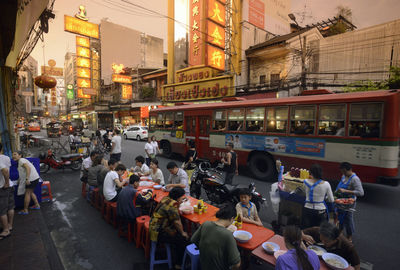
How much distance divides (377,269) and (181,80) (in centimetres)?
2390

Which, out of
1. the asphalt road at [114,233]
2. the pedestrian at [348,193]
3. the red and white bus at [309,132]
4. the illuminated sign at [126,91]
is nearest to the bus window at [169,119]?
the red and white bus at [309,132]

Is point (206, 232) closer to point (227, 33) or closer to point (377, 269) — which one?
point (377, 269)

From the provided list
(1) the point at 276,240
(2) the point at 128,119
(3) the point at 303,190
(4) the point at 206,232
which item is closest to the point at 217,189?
(3) the point at 303,190

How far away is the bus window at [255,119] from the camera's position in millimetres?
8987

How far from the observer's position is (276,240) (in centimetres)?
316

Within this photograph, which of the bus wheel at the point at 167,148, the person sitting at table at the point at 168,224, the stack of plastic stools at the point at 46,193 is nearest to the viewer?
the person sitting at table at the point at 168,224

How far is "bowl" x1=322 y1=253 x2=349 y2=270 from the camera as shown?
2508 millimetres

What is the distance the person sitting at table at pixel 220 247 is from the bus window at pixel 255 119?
7.01 metres

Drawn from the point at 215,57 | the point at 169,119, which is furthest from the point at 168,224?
the point at 215,57

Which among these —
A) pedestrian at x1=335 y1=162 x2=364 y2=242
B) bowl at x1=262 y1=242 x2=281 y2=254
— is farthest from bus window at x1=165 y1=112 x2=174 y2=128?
bowl at x1=262 y1=242 x2=281 y2=254

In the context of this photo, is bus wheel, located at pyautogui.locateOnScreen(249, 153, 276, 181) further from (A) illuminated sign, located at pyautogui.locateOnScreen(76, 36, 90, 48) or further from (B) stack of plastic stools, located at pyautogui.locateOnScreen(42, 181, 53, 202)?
(A) illuminated sign, located at pyautogui.locateOnScreen(76, 36, 90, 48)

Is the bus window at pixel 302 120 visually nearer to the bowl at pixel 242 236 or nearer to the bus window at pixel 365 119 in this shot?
the bus window at pixel 365 119

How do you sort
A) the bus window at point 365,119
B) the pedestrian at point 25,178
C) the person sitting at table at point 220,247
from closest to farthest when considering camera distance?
the person sitting at table at point 220,247 < the pedestrian at point 25,178 < the bus window at point 365,119

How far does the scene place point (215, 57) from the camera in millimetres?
19797
